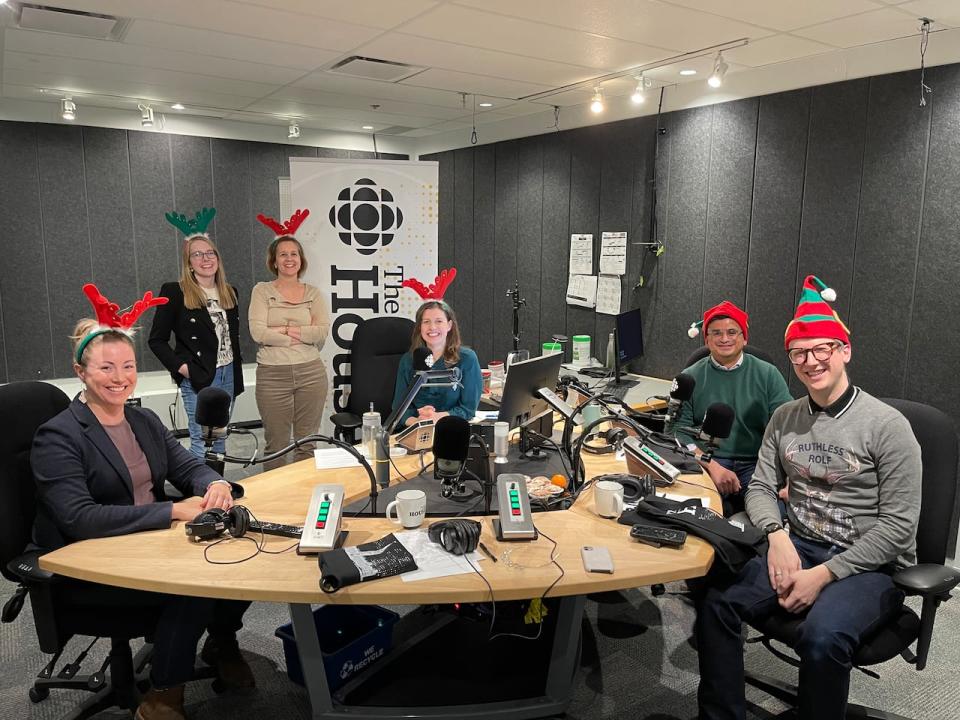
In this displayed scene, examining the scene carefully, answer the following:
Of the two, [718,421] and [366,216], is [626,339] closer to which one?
[366,216]

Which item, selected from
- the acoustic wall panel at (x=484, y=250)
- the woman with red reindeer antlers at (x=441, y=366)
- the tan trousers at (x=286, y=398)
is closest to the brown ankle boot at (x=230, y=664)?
the woman with red reindeer antlers at (x=441, y=366)

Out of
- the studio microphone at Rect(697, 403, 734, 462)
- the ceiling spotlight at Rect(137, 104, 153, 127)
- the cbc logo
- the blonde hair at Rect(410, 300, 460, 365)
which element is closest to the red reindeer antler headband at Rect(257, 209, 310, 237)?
the cbc logo

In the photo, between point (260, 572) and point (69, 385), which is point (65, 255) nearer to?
point (69, 385)

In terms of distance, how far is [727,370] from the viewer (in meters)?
3.01

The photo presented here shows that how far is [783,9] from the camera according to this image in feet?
9.41

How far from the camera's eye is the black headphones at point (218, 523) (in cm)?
195

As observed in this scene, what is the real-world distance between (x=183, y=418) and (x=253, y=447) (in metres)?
0.70

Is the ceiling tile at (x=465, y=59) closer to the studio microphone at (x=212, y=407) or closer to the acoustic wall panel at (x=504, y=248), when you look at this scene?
the acoustic wall panel at (x=504, y=248)

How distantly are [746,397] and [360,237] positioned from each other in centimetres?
259

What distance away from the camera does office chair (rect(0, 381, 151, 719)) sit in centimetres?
191

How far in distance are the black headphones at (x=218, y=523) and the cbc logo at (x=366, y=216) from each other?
264cm

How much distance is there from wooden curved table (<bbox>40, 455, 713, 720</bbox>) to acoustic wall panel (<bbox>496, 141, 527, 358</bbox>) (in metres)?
3.98

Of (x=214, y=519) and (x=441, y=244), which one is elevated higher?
(x=441, y=244)

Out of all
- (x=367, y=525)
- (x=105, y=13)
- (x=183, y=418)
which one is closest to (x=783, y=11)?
(x=367, y=525)
